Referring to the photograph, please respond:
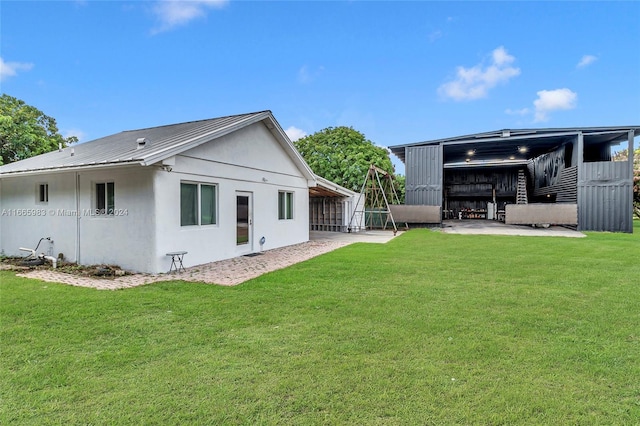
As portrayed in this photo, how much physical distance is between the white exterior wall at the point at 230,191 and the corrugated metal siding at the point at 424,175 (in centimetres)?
1002

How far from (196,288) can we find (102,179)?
4.15 meters

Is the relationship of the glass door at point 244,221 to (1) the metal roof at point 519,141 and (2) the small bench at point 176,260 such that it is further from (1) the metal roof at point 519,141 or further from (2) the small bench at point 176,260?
(1) the metal roof at point 519,141

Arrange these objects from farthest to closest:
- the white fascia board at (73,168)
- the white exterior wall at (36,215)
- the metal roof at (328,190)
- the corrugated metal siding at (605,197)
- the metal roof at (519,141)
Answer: the metal roof at (519,141) → the corrugated metal siding at (605,197) → the metal roof at (328,190) → the white exterior wall at (36,215) → the white fascia board at (73,168)

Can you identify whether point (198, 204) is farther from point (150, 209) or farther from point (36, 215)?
point (36, 215)

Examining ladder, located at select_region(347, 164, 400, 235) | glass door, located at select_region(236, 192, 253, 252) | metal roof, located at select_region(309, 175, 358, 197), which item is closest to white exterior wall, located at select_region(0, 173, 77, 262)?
glass door, located at select_region(236, 192, 253, 252)

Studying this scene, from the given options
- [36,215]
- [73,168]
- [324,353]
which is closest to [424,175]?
[73,168]

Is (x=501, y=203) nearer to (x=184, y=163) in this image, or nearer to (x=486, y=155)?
(x=486, y=155)

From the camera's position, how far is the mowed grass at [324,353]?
2.40 metres

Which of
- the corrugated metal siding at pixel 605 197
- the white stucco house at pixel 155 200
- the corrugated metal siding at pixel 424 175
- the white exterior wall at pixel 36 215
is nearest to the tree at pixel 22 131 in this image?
the white exterior wall at pixel 36 215

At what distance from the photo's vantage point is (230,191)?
947 centimetres

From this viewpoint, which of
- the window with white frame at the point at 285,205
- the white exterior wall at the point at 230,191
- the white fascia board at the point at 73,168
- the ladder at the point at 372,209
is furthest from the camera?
the ladder at the point at 372,209

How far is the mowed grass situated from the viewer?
2.40 meters

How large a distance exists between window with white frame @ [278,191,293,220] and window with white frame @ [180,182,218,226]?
360 cm

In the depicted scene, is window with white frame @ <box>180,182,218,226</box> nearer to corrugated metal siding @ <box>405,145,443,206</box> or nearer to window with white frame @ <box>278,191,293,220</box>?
window with white frame @ <box>278,191,293,220</box>
